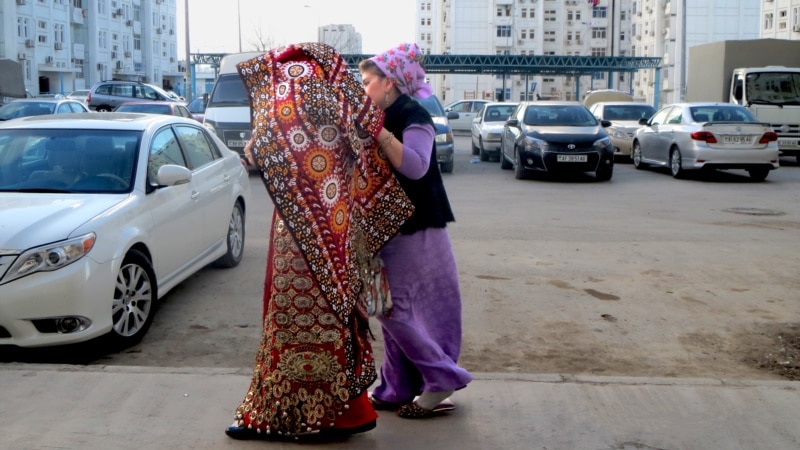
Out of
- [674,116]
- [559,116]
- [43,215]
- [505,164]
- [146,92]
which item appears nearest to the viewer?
[43,215]

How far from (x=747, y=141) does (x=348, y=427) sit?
15.3 metres

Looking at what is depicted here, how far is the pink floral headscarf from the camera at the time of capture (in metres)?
3.99

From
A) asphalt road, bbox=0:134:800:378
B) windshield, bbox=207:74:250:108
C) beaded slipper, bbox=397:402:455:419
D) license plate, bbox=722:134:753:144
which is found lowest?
asphalt road, bbox=0:134:800:378

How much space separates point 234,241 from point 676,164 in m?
12.2

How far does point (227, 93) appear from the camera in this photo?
1917cm

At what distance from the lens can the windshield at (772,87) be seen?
21938 millimetres

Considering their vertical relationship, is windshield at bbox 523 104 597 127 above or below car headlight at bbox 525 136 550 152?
above

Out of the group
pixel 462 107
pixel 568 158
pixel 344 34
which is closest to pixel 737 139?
pixel 568 158

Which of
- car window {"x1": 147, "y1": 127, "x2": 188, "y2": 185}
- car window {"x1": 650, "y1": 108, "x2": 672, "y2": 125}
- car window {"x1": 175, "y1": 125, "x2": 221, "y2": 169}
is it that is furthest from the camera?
car window {"x1": 650, "y1": 108, "x2": 672, "y2": 125}

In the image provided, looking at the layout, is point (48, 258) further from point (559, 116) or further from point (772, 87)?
point (772, 87)

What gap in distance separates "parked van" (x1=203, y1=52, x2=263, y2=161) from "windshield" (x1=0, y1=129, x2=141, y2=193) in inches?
432

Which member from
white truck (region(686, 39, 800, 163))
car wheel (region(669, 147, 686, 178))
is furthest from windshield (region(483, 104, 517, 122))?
car wheel (region(669, 147, 686, 178))

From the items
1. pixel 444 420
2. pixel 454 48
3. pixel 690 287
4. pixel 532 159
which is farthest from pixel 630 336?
pixel 454 48

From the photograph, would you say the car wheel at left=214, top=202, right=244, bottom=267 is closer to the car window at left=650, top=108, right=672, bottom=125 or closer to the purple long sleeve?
the purple long sleeve
